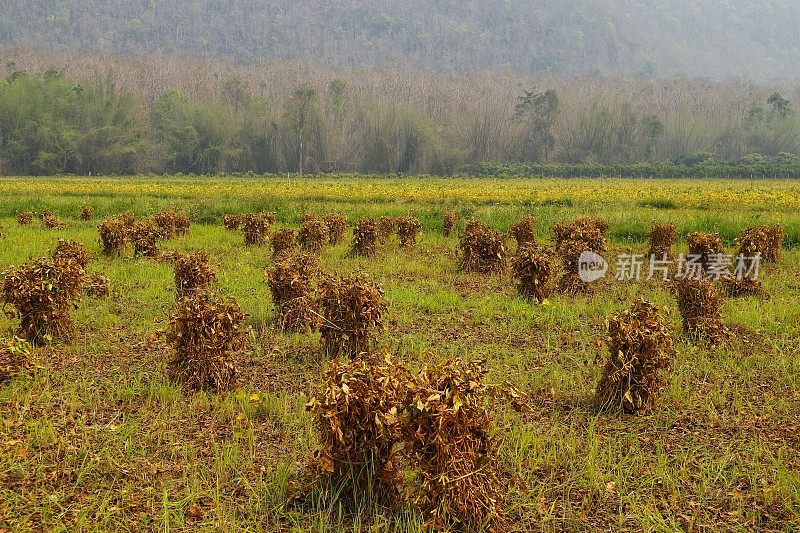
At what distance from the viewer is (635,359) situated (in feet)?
16.9

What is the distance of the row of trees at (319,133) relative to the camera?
54875 millimetres

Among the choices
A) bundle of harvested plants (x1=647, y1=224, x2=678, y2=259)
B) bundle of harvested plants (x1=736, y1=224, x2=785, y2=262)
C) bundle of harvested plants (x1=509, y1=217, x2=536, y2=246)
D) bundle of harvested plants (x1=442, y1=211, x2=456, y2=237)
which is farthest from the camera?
bundle of harvested plants (x1=442, y1=211, x2=456, y2=237)

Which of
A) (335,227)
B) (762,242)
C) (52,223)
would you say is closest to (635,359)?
(762,242)

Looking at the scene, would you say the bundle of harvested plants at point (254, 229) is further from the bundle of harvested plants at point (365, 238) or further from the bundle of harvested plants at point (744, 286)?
the bundle of harvested plants at point (744, 286)

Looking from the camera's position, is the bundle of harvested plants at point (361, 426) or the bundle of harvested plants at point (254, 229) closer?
the bundle of harvested plants at point (361, 426)

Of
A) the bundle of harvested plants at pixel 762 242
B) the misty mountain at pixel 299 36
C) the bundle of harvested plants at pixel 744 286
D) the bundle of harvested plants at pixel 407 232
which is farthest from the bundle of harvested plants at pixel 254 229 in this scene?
the misty mountain at pixel 299 36

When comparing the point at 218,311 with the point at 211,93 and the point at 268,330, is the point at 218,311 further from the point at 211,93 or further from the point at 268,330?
the point at 211,93

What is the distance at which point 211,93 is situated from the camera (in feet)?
273

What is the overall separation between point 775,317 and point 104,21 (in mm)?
191005

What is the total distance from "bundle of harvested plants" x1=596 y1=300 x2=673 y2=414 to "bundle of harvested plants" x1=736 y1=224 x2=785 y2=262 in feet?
22.1

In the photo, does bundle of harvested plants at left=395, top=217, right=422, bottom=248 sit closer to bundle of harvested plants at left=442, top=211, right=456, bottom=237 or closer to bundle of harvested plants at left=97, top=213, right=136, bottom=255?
bundle of harvested plants at left=442, top=211, right=456, bottom=237

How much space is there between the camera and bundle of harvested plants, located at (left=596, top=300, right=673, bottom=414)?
512cm

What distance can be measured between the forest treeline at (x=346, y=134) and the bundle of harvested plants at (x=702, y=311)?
5066 centimetres

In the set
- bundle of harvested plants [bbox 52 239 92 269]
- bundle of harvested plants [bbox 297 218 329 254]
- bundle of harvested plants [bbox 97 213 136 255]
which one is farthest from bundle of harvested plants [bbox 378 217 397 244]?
bundle of harvested plants [bbox 52 239 92 269]
